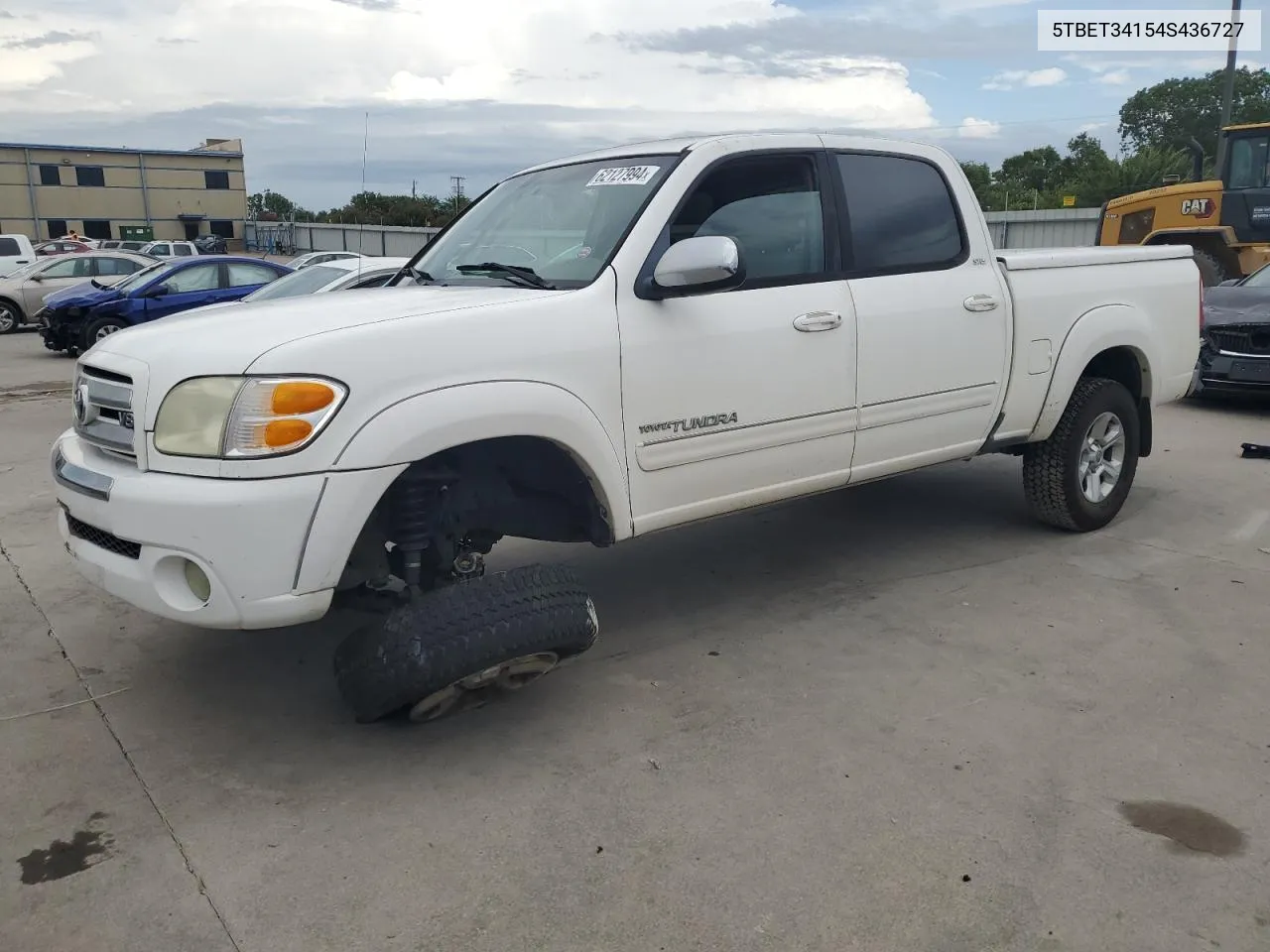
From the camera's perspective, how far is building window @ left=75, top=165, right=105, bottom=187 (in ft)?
214

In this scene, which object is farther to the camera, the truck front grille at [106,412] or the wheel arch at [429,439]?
the truck front grille at [106,412]

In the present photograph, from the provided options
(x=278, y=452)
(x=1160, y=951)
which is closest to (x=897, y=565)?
(x=1160, y=951)

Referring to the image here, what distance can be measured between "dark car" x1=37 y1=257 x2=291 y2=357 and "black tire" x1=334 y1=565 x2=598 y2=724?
12.3m

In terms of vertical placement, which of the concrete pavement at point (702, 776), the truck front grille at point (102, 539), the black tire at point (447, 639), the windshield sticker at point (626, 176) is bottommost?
the concrete pavement at point (702, 776)

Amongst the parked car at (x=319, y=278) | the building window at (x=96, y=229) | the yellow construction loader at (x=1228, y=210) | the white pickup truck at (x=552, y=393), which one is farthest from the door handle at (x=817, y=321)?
the building window at (x=96, y=229)

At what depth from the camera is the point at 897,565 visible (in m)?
5.15

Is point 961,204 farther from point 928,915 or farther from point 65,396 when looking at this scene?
point 65,396

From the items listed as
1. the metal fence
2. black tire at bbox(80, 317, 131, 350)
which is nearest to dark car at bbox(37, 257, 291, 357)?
black tire at bbox(80, 317, 131, 350)

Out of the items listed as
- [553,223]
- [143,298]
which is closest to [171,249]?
[143,298]

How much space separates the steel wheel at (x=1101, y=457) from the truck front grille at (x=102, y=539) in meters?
4.47

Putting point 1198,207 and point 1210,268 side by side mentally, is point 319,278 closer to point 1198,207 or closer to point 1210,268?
point 1210,268

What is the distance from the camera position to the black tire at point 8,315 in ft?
61.6

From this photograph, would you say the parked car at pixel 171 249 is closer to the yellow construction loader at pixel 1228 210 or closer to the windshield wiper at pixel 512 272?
the yellow construction loader at pixel 1228 210

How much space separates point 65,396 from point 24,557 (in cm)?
670
